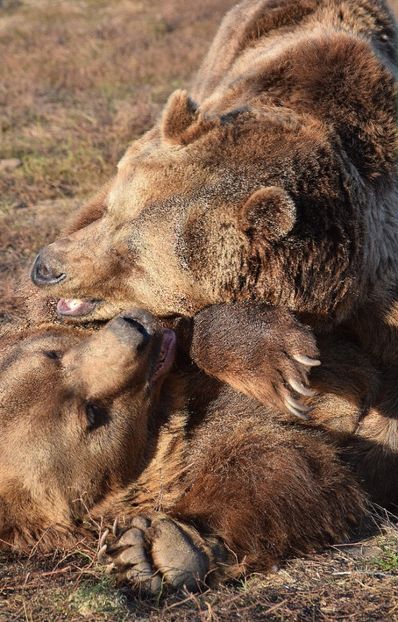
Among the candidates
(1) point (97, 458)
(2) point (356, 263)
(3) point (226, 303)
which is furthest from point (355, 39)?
(1) point (97, 458)

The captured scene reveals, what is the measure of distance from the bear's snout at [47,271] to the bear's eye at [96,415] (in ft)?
2.50

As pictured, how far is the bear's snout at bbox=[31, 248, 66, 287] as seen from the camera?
459 cm

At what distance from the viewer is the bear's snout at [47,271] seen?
15.0 feet

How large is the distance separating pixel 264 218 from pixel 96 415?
3.61 feet

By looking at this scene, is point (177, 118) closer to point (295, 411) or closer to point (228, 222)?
point (228, 222)

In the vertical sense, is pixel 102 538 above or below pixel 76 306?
below

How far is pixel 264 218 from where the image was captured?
13.1 feet

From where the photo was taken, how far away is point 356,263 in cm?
430

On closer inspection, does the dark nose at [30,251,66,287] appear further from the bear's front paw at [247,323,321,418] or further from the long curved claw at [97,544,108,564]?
the long curved claw at [97,544,108,564]

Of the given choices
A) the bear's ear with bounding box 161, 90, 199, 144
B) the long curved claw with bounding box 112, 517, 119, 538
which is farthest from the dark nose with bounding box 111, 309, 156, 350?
the bear's ear with bounding box 161, 90, 199, 144

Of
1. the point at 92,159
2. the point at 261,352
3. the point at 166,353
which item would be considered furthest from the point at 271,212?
the point at 92,159

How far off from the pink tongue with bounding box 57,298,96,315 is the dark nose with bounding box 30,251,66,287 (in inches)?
5.8

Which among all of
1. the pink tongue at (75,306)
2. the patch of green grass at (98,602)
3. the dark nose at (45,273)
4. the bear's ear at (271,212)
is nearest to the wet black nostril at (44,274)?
the dark nose at (45,273)

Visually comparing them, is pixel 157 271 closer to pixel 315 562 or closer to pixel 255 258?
pixel 255 258
